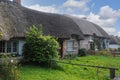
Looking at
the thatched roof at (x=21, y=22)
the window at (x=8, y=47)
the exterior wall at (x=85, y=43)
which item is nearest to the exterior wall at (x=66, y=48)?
the thatched roof at (x=21, y=22)

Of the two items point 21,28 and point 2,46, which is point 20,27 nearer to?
point 21,28

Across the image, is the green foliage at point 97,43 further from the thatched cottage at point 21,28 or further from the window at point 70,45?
the window at point 70,45

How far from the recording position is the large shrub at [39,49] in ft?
63.1

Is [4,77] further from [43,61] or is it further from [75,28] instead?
[75,28]

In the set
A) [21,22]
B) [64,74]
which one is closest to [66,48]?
[21,22]

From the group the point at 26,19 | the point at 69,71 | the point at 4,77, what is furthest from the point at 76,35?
the point at 4,77

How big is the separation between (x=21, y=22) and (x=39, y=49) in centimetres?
484

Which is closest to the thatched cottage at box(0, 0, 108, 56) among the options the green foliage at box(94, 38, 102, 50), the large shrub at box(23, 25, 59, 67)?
the large shrub at box(23, 25, 59, 67)

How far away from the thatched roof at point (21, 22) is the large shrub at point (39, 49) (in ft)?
5.38

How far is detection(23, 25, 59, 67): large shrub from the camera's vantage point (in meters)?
19.2

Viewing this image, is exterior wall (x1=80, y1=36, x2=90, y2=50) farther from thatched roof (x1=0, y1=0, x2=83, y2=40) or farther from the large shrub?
the large shrub

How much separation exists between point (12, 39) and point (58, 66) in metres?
5.67

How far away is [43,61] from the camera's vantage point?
1928 centimetres

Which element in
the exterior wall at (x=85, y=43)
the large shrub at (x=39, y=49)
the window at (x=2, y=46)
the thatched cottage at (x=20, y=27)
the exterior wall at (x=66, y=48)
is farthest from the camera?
the exterior wall at (x=85, y=43)
